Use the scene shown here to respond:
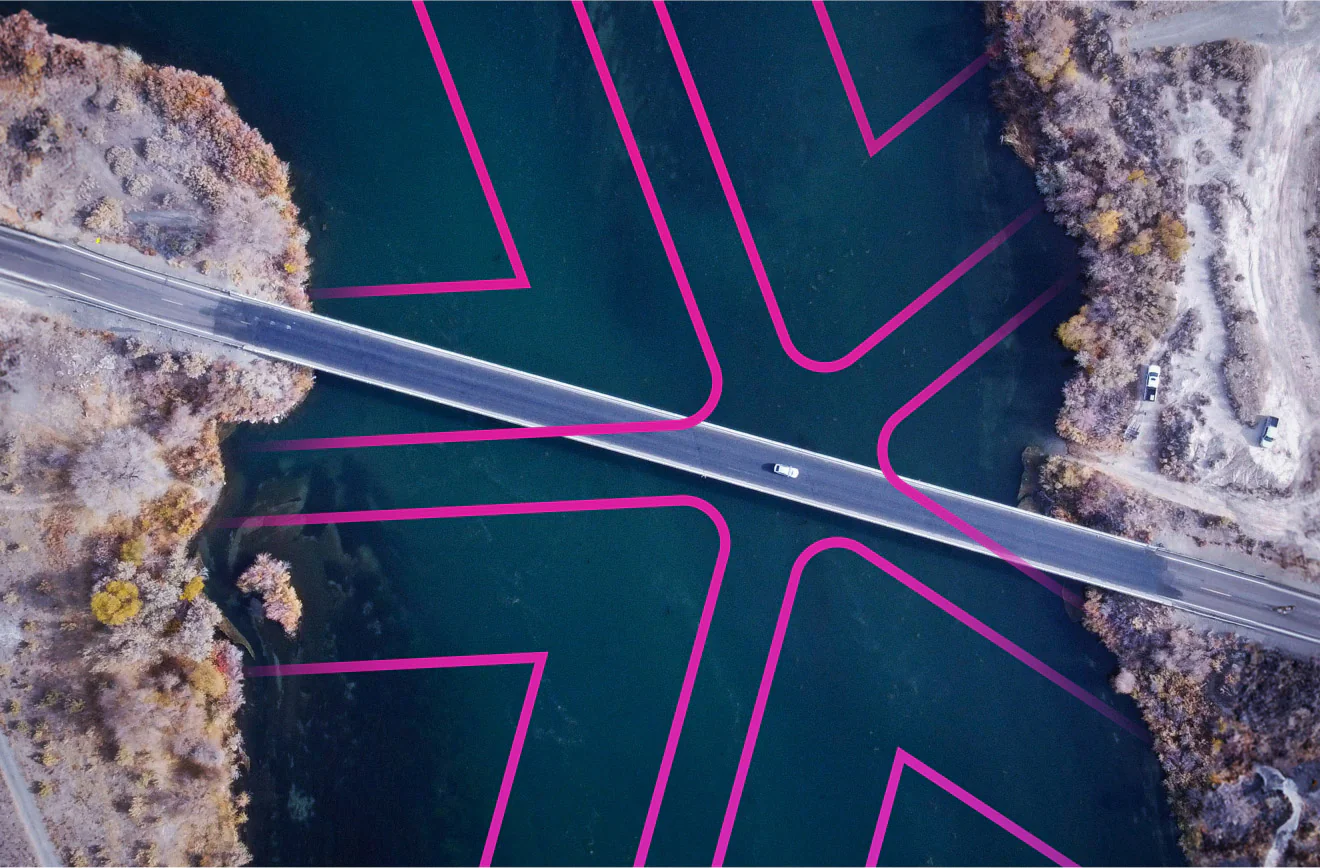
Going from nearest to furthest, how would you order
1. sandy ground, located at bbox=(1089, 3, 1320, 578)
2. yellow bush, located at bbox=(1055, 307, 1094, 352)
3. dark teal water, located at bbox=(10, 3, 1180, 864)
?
sandy ground, located at bbox=(1089, 3, 1320, 578)
yellow bush, located at bbox=(1055, 307, 1094, 352)
dark teal water, located at bbox=(10, 3, 1180, 864)

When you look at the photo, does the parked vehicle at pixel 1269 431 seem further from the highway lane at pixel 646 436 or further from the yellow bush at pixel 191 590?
the yellow bush at pixel 191 590

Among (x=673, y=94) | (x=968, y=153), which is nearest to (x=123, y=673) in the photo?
(x=673, y=94)

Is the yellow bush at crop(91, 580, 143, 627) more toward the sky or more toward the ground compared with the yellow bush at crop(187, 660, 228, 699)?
more toward the sky

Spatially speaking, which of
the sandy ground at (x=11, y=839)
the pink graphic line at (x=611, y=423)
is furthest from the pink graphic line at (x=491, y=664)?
the sandy ground at (x=11, y=839)

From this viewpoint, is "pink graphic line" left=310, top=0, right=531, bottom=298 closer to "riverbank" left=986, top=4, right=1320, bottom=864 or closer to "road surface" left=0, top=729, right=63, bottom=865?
"road surface" left=0, top=729, right=63, bottom=865

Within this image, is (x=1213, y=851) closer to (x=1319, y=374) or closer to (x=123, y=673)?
(x=1319, y=374)
